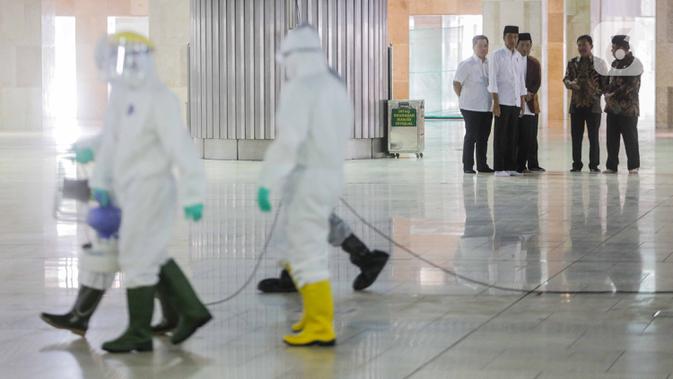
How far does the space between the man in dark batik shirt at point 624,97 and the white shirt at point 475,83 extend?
5.18 feet

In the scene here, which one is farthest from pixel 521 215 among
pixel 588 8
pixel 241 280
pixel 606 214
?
pixel 588 8

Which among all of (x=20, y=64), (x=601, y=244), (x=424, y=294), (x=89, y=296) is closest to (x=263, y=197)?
(x=89, y=296)

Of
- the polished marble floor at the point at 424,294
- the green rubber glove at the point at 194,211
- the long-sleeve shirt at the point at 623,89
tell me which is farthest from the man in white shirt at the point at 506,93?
the green rubber glove at the point at 194,211

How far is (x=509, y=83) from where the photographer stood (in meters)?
17.3

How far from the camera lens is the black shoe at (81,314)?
6.60 m

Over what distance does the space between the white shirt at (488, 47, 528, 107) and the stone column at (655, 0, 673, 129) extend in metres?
16.4

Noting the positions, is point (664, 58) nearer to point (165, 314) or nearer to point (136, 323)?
point (165, 314)

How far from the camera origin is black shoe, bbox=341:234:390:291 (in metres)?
8.07

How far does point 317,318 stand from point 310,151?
2.65 feet

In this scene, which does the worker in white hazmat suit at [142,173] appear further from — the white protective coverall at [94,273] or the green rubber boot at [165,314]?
the green rubber boot at [165,314]

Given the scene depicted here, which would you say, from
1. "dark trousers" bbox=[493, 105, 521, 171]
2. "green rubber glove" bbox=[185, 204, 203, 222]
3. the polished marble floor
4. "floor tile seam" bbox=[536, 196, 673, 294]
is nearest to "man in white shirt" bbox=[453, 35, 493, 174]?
"dark trousers" bbox=[493, 105, 521, 171]

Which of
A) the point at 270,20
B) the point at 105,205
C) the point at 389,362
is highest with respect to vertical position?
the point at 270,20

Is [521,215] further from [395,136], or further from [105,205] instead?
[395,136]

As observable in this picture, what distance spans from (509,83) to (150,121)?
11.6 m
